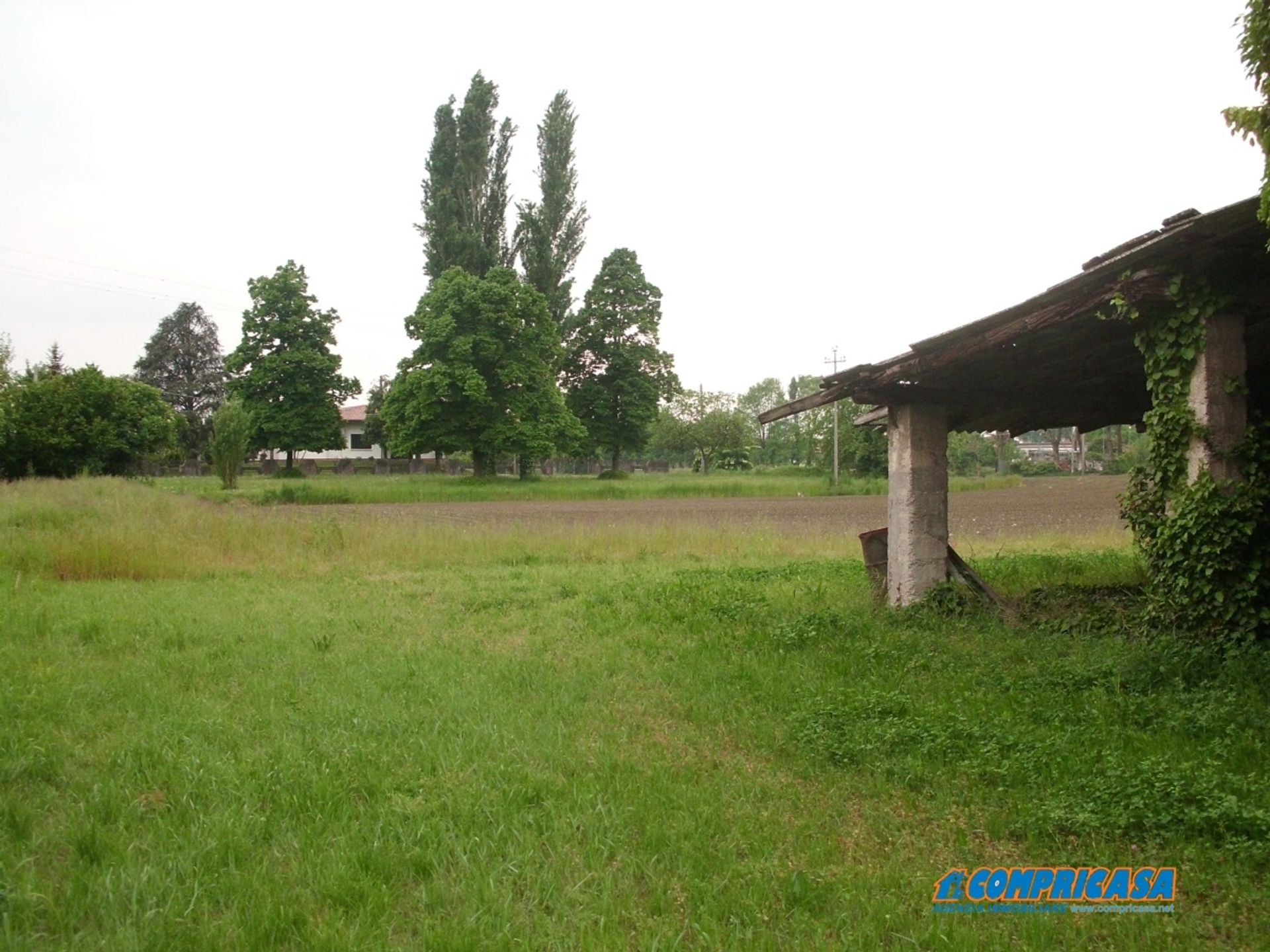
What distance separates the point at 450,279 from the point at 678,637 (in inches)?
1532

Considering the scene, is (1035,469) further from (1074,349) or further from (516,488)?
(1074,349)

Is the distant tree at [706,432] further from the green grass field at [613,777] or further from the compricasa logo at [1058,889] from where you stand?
the compricasa logo at [1058,889]

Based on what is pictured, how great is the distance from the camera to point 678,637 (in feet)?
28.0

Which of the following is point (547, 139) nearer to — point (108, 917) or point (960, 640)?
point (960, 640)

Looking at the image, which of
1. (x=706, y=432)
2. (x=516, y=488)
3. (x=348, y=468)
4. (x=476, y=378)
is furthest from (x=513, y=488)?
(x=706, y=432)

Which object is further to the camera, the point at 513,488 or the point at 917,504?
the point at 513,488

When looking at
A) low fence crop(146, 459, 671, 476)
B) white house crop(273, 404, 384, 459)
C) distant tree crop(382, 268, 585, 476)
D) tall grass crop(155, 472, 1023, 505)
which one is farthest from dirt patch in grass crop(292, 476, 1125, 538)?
white house crop(273, 404, 384, 459)

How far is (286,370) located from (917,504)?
47.5 metres

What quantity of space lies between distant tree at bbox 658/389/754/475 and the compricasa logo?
67.2 metres

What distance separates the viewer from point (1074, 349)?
8.14 meters

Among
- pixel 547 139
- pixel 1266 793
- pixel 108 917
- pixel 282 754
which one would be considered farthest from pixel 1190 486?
pixel 547 139

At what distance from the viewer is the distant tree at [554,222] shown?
50.2m

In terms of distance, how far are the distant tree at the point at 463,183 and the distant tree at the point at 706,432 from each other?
1038 inches

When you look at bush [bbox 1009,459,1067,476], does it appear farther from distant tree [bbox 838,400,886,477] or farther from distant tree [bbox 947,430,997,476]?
distant tree [bbox 838,400,886,477]
